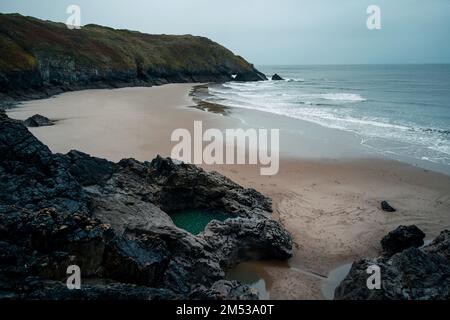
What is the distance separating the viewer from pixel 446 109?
39500 mm

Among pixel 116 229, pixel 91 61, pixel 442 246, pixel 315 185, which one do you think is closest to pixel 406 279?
pixel 442 246

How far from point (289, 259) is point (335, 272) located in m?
1.24

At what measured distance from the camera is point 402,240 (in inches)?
397

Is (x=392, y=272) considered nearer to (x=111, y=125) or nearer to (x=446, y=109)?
(x=111, y=125)

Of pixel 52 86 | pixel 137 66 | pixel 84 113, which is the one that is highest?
pixel 137 66

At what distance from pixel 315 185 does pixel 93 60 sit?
5387 cm

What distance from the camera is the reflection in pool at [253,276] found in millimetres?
8566

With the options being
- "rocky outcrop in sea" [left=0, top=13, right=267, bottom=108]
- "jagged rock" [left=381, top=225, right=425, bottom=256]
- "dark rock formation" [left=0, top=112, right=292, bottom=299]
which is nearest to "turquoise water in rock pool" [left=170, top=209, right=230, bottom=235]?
"dark rock formation" [left=0, top=112, right=292, bottom=299]

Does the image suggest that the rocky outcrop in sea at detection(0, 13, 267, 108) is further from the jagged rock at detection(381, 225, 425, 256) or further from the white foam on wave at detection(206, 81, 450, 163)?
the jagged rock at detection(381, 225, 425, 256)

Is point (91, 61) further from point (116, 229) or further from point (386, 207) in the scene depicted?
point (116, 229)

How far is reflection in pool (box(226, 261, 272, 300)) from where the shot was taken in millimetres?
8566

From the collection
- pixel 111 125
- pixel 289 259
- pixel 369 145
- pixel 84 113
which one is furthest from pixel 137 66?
pixel 289 259

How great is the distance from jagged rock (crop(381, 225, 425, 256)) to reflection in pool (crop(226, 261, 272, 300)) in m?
3.73
